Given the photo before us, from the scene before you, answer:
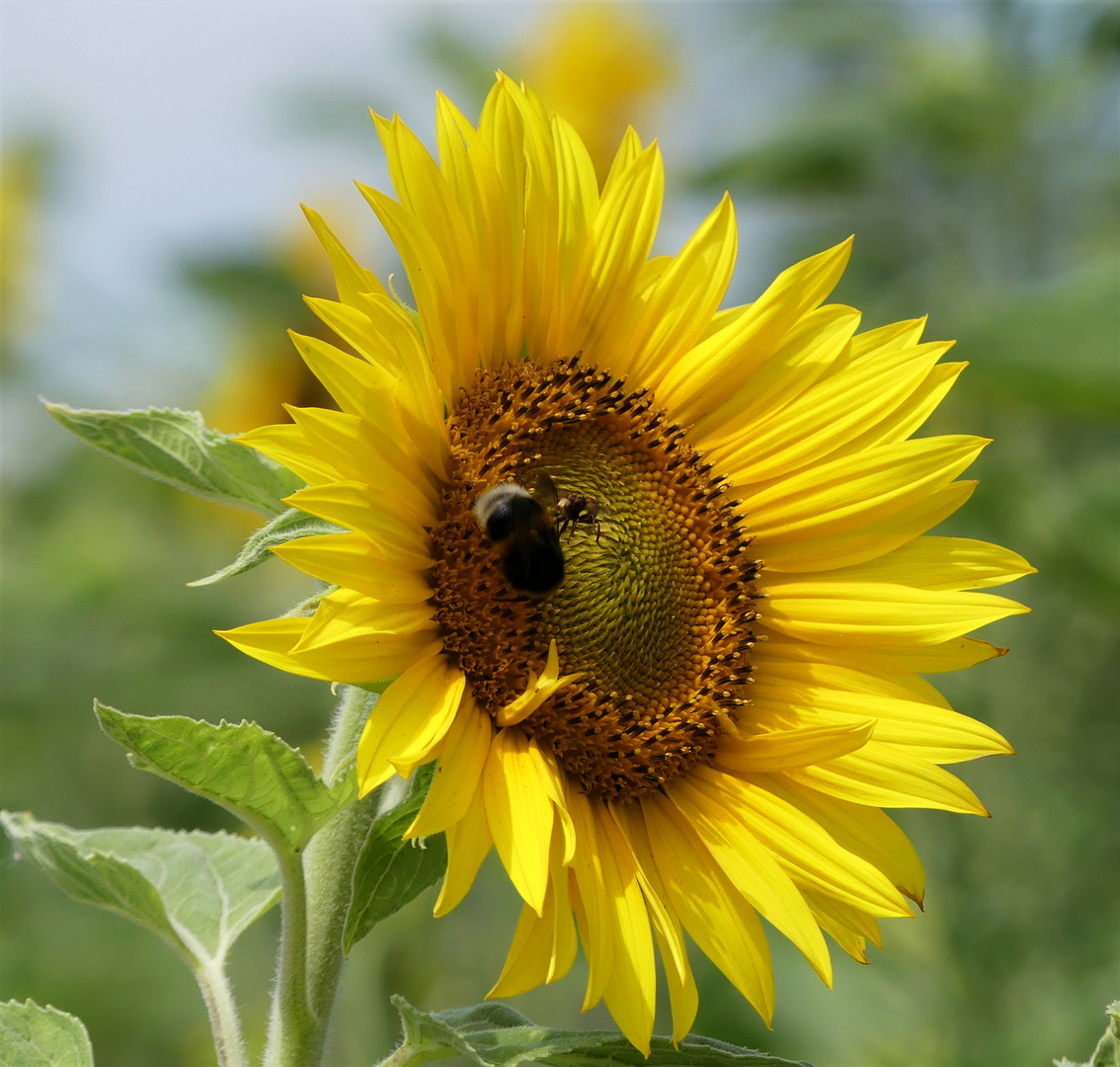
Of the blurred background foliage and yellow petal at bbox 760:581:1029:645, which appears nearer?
yellow petal at bbox 760:581:1029:645

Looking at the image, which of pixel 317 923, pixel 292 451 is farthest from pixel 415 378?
pixel 317 923

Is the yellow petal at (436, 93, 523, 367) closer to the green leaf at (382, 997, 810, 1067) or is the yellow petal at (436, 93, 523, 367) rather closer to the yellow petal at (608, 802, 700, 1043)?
the yellow petal at (608, 802, 700, 1043)

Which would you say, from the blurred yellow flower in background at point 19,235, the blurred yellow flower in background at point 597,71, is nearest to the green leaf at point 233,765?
the blurred yellow flower in background at point 597,71

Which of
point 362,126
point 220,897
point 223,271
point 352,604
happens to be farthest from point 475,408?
point 223,271

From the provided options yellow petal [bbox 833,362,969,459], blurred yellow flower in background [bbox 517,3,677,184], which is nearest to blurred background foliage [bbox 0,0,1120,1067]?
blurred yellow flower in background [bbox 517,3,677,184]

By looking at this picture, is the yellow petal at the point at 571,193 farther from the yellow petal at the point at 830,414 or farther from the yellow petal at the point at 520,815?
the yellow petal at the point at 520,815

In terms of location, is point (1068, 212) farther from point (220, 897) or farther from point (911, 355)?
point (220, 897)
